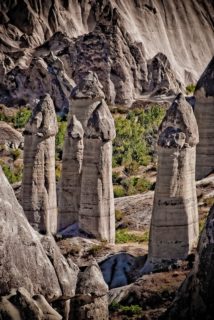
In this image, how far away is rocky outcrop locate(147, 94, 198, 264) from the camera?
2462 cm

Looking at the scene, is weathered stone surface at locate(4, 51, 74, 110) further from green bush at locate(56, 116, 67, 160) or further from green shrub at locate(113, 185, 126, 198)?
green shrub at locate(113, 185, 126, 198)

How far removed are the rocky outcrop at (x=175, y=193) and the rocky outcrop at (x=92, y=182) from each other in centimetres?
276

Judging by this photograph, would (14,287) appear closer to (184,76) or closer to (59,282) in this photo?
(59,282)

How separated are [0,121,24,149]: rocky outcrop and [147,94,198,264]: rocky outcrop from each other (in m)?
27.1

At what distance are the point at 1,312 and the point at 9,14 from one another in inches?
3299

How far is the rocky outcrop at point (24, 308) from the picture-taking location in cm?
1664

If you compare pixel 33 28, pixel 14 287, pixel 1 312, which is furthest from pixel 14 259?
pixel 33 28

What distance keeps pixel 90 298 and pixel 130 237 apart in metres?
10.6

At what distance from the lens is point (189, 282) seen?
16141mm

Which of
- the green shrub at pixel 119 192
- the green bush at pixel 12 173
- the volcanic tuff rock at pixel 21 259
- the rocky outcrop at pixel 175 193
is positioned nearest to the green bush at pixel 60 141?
the green bush at pixel 12 173

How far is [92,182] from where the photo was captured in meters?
27.3

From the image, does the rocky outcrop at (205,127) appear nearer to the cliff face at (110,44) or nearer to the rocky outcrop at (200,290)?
the rocky outcrop at (200,290)

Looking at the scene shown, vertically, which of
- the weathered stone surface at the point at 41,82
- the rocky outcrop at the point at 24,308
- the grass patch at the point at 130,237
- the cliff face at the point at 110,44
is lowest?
the rocky outcrop at the point at 24,308

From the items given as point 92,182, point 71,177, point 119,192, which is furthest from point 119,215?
point 119,192
